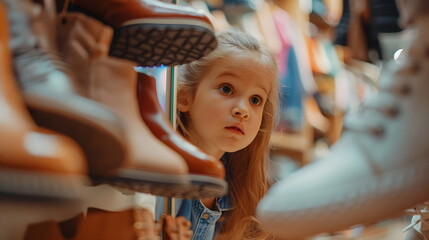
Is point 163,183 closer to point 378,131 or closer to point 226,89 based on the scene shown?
point 378,131

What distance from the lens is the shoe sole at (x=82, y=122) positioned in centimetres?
49

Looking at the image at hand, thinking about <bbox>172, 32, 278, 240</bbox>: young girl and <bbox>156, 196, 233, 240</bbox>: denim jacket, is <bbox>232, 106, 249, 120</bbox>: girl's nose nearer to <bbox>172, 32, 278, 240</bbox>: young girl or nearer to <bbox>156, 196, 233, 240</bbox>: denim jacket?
<bbox>172, 32, 278, 240</bbox>: young girl

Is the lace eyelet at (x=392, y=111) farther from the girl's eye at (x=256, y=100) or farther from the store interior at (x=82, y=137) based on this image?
the girl's eye at (x=256, y=100)

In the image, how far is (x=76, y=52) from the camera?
2.02 ft

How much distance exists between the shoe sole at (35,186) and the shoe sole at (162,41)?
27cm

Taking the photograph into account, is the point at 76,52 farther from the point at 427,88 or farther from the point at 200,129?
the point at 200,129

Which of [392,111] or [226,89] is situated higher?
[226,89]

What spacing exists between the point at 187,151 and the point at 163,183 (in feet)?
0.39

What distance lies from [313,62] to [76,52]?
8.45 feet

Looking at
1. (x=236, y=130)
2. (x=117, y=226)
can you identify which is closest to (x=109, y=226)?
(x=117, y=226)

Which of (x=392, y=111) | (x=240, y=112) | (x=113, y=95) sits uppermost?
(x=240, y=112)

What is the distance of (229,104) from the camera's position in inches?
46.5

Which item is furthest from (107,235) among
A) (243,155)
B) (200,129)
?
(243,155)

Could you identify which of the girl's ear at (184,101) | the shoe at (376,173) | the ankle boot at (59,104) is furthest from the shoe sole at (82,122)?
the girl's ear at (184,101)
